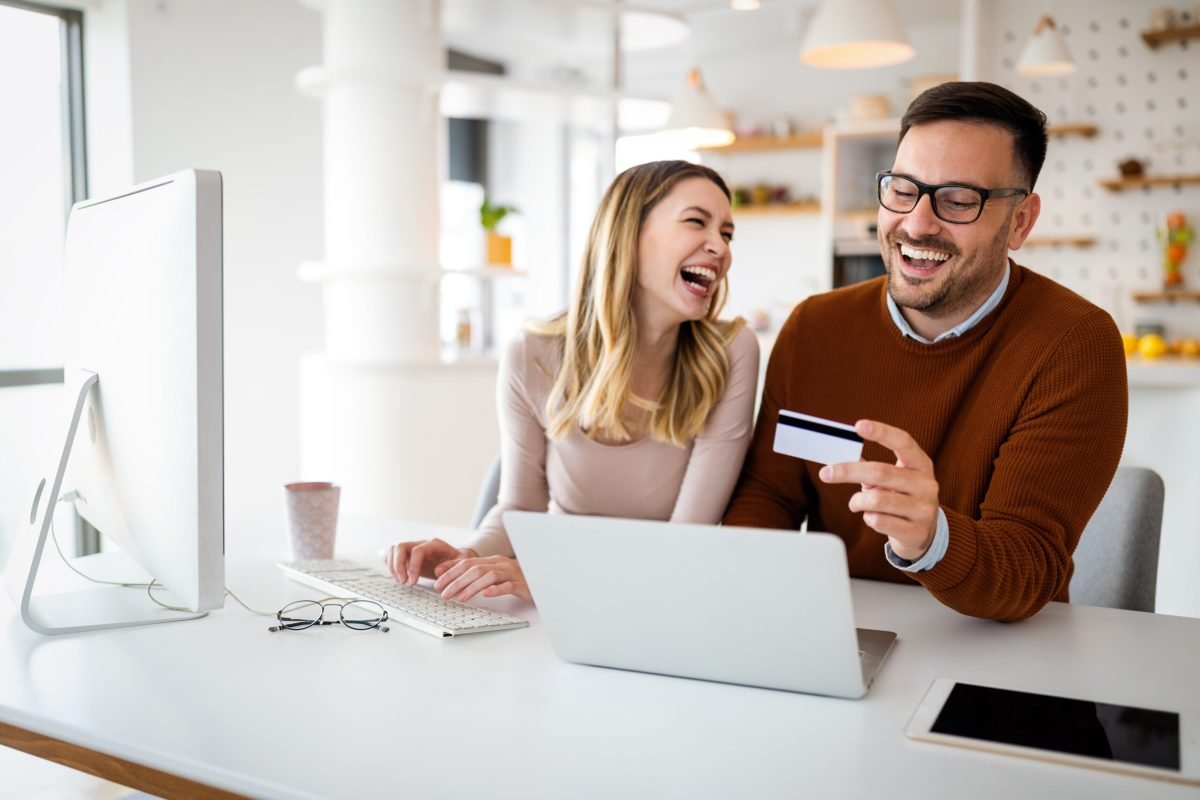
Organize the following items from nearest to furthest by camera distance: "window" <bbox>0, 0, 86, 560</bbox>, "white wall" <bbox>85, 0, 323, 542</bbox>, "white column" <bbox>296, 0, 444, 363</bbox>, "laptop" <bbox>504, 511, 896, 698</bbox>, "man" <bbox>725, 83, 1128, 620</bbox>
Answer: "laptop" <bbox>504, 511, 896, 698</bbox>
"man" <bbox>725, 83, 1128, 620</bbox>
"white column" <bbox>296, 0, 444, 363</bbox>
"window" <bbox>0, 0, 86, 560</bbox>
"white wall" <bbox>85, 0, 323, 542</bbox>

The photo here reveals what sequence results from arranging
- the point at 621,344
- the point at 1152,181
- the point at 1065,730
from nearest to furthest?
the point at 1065,730 → the point at 621,344 → the point at 1152,181

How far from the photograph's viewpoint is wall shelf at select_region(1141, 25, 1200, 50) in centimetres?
521

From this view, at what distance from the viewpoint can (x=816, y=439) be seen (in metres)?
1.00

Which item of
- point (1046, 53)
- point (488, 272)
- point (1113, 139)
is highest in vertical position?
point (1046, 53)

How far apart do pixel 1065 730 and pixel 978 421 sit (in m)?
0.67

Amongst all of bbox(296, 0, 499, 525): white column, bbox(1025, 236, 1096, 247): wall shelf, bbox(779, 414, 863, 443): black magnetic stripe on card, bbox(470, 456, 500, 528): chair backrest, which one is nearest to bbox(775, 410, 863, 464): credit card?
bbox(779, 414, 863, 443): black magnetic stripe on card

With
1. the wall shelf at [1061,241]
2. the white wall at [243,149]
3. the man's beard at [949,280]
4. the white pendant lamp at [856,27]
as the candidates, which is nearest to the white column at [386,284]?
the white wall at [243,149]

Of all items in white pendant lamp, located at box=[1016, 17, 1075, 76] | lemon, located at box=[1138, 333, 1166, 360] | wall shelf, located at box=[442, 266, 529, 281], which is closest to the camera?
wall shelf, located at box=[442, 266, 529, 281]

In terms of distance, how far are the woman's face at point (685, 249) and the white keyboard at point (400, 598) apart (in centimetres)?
67

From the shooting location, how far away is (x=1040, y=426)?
1372mm

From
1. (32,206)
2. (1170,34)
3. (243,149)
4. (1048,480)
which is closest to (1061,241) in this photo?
(1170,34)

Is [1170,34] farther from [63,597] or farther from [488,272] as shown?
[63,597]

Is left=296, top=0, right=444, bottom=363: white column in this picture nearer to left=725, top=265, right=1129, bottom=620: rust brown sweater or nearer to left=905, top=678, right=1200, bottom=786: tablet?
left=725, top=265, right=1129, bottom=620: rust brown sweater

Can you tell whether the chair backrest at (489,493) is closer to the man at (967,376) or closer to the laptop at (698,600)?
the man at (967,376)
